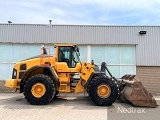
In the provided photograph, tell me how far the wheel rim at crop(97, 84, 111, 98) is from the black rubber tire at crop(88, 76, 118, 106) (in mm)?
114

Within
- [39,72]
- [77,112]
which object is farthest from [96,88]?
[39,72]

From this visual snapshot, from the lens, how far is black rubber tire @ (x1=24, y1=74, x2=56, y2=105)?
11180 millimetres

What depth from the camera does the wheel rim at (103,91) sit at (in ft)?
36.4

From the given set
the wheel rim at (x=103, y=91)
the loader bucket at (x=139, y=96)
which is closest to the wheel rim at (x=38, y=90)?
the wheel rim at (x=103, y=91)

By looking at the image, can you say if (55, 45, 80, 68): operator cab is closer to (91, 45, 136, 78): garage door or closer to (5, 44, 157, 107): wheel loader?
A: (5, 44, 157, 107): wheel loader

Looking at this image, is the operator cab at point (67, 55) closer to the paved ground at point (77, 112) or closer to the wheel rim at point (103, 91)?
the wheel rim at point (103, 91)

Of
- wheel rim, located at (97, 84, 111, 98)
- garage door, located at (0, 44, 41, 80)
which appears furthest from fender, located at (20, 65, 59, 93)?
garage door, located at (0, 44, 41, 80)

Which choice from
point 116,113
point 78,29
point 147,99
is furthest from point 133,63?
point 116,113

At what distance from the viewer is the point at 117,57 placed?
18.4 meters

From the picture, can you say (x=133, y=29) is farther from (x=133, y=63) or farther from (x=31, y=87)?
(x=31, y=87)

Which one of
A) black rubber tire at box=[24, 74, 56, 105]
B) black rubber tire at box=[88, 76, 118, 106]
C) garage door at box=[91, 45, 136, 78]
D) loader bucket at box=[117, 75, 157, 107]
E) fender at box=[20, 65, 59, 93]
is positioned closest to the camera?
loader bucket at box=[117, 75, 157, 107]

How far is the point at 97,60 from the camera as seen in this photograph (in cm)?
1842

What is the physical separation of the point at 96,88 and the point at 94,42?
308 inches

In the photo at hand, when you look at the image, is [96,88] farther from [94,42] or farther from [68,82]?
[94,42]
